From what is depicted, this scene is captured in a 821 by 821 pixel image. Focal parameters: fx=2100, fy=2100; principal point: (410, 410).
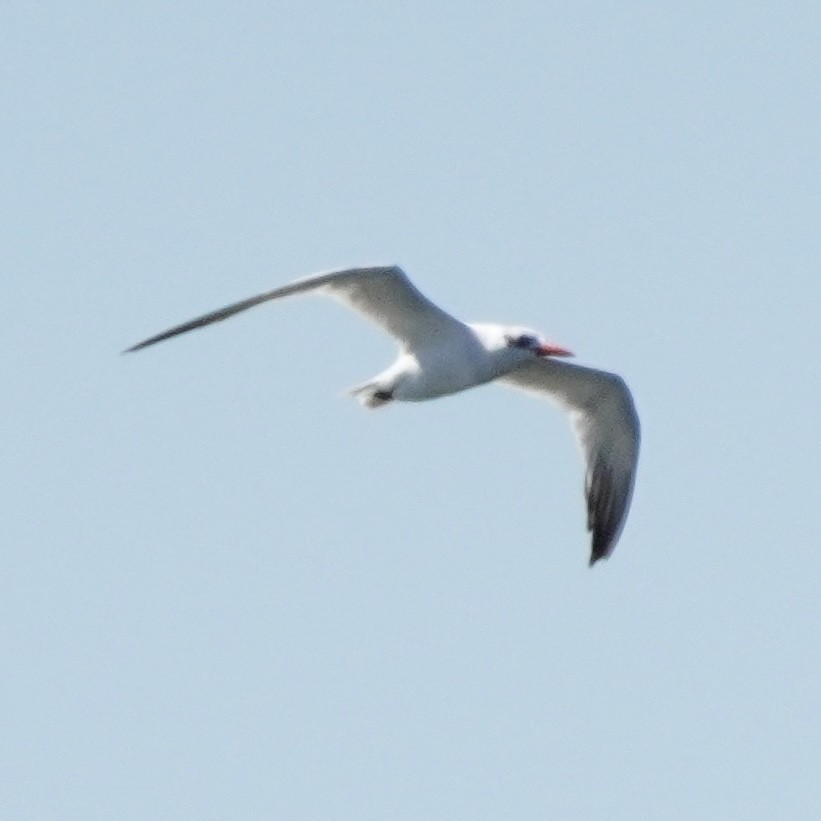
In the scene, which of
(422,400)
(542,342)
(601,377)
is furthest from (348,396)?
(601,377)

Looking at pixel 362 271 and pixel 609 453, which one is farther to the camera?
pixel 609 453

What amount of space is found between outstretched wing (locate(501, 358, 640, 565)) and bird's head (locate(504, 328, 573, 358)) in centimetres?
218

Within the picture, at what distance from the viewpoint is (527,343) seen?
1925 centimetres

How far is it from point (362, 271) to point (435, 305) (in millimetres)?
1113

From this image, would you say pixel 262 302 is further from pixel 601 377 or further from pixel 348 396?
pixel 601 377

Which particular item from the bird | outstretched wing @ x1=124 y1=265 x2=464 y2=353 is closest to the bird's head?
the bird

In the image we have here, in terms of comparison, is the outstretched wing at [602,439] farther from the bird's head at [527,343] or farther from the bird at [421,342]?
the bird's head at [527,343]

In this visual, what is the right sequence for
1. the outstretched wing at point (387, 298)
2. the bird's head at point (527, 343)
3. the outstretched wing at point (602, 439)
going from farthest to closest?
the outstretched wing at point (602, 439), the bird's head at point (527, 343), the outstretched wing at point (387, 298)

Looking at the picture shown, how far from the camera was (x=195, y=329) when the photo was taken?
1661 centimetres

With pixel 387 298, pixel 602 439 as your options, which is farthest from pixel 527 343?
pixel 602 439

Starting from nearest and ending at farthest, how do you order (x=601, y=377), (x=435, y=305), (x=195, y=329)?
(x=195, y=329)
(x=435, y=305)
(x=601, y=377)

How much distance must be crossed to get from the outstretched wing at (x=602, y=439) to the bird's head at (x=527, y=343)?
2178mm

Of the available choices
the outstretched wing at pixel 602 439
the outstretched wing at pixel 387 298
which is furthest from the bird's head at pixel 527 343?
the outstretched wing at pixel 602 439

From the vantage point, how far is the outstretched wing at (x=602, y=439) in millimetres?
21891
